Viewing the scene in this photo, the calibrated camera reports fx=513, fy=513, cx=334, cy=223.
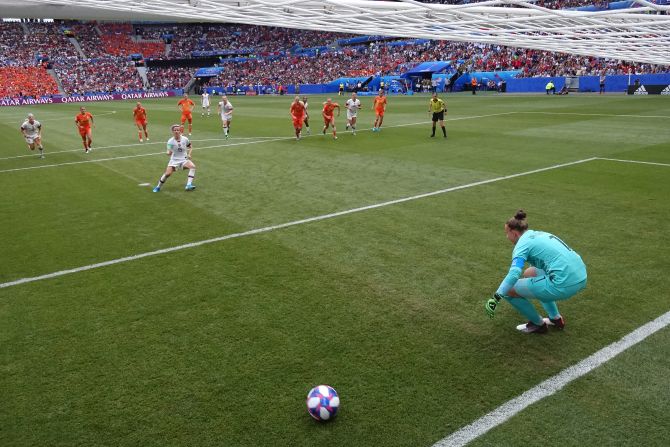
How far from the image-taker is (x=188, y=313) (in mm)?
6180

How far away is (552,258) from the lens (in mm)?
4914

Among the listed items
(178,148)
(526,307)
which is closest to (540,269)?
(526,307)

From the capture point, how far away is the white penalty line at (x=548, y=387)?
156 inches

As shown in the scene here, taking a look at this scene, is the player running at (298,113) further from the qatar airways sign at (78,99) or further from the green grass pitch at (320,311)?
the qatar airways sign at (78,99)

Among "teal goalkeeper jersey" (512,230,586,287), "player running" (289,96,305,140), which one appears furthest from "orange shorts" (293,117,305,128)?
"teal goalkeeper jersey" (512,230,586,287)

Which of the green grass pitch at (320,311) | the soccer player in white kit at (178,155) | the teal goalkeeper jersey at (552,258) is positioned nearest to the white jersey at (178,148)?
the soccer player in white kit at (178,155)

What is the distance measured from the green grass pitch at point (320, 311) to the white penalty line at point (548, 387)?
0.07m

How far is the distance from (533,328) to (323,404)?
2.61 meters

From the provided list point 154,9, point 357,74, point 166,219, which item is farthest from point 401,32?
point 357,74

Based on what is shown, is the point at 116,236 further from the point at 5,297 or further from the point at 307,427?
the point at 307,427

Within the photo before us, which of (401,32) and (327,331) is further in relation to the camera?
(401,32)

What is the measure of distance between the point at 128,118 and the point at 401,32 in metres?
24.0

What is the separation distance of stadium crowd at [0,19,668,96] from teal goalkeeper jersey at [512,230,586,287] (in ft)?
171

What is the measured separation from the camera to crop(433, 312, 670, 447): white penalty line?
13.0 ft
